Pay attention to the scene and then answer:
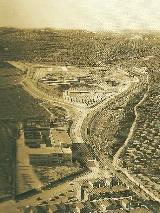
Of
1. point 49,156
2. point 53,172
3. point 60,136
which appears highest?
point 60,136

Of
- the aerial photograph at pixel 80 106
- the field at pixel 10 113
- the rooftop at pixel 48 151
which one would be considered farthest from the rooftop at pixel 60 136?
the field at pixel 10 113

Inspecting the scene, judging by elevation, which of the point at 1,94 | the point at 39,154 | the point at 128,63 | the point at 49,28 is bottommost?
the point at 39,154

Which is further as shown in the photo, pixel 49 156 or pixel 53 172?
pixel 49 156

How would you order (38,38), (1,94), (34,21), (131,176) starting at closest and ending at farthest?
(131,176), (1,94), (38,38), (34,21)

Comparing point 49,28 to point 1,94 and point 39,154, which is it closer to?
point 1,94

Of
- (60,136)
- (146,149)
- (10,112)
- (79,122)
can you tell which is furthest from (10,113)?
(146,149)

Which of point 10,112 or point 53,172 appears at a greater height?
point 10,112

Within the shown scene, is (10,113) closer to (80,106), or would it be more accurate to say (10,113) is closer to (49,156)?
(80,106)

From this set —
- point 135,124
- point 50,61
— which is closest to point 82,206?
point 135,124

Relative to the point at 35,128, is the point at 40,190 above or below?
below
